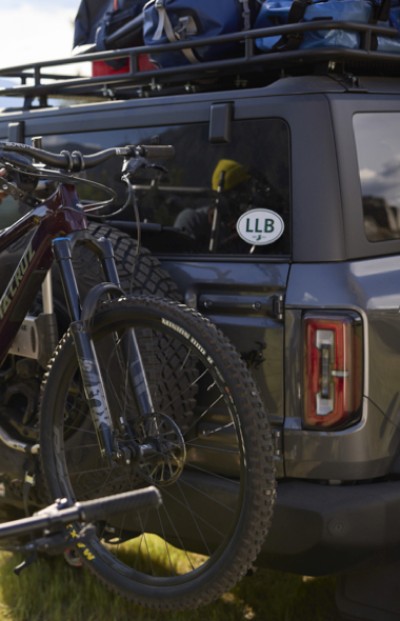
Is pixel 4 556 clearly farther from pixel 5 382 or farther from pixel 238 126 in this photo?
pixel 238 126

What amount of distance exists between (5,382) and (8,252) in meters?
0.47

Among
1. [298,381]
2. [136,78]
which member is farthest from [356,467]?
[136,78]

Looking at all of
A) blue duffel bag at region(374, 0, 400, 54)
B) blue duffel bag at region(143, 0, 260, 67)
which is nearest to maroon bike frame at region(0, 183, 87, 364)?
blue duffel bag at region(143, 0, 260, 67)

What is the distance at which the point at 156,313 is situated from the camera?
2.88 m

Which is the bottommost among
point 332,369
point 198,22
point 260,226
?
point 332,369

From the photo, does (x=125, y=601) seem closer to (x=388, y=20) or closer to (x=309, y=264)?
(x=309, y=264)

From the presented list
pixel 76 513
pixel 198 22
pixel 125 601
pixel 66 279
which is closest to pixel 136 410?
pixel 66 279

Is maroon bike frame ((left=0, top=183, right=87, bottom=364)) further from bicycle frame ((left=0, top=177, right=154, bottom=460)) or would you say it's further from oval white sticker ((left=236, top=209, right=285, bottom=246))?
oval white sticker ((left=236, top=209, right=285, bottom=246))

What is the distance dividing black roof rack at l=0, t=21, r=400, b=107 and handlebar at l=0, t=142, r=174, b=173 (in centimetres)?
36

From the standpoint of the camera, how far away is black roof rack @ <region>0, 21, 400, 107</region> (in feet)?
10.2

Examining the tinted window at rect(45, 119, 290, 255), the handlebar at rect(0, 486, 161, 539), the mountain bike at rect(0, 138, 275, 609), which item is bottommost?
the handlebar at rect(0, 486, 161, 539)

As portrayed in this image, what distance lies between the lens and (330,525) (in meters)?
2.88

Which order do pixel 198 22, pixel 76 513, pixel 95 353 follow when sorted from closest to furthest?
pixel 76 513
pixel 95 353
pixel 198 22

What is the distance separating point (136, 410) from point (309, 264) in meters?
0.70
